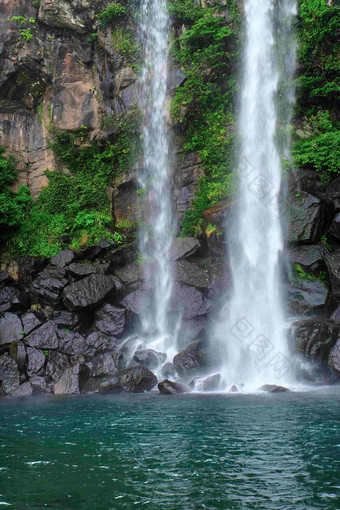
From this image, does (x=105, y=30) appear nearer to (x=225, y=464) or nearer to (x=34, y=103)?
(x=34, y=103)

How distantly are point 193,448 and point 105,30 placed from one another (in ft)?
74.6

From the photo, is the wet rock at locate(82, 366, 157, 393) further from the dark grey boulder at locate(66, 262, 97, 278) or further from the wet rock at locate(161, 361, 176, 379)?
the dark grey boulder at locate(66, 262, 97, 278)

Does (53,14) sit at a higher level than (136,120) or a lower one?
higher

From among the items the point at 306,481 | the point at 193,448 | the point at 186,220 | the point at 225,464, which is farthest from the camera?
the point at 186,220

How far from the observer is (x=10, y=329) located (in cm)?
1555

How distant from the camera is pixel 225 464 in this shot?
5.22 m

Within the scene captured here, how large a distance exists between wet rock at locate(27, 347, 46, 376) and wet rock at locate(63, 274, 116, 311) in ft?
7.13

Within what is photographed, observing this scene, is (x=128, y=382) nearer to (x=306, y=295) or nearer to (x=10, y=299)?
(x=10, y=299)

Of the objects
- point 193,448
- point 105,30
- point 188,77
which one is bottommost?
point 193,448

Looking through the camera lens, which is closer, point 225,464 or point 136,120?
point 225,464

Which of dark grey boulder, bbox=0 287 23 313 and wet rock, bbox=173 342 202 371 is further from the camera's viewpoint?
dark grey boulder, bbox=0 287 23 313

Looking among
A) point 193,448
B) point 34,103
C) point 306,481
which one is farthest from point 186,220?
point 306,481

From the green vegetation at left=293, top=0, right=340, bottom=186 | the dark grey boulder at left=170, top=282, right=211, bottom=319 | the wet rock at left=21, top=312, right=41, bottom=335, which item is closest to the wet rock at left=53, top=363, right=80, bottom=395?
the wet rock at left=21, top=312, right=41, bottom=335

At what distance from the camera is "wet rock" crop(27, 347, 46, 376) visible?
47.3 ft
